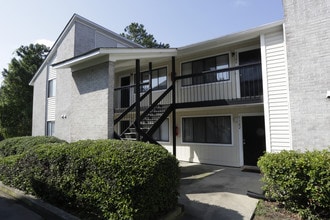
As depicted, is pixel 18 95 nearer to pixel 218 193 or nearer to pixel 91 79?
pixel 91 79

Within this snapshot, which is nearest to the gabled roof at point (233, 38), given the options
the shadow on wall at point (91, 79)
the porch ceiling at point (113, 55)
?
the porch ceiling at point (113, 55)

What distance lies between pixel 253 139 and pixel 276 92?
9.99 ft

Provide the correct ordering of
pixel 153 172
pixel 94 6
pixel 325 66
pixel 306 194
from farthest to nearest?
1. pixel 94 6
2. pixel 325 66
3. pixel 306 194
4. pixel 153 172

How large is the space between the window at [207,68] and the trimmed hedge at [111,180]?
6335mm

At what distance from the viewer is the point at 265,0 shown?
9414 millimetres

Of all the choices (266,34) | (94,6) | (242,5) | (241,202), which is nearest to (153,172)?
(241,202)

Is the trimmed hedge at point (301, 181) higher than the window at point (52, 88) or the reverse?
the reverse

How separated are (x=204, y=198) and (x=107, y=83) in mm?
4995

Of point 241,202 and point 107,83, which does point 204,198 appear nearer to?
point 241,202

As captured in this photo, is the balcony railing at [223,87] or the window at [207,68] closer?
the balcony railing at [223,87]

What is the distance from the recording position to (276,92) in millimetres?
7492

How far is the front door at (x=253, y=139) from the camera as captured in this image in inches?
381

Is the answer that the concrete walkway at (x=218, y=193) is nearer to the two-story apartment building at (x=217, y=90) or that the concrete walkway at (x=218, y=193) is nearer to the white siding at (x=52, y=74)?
the two-story apartment building at (x=217, y=90)

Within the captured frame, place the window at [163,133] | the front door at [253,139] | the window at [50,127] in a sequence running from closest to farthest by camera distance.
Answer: the front door at [253,139] < the window at [163,133] < the window at [50,127]
